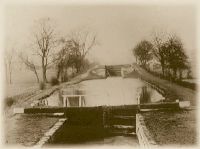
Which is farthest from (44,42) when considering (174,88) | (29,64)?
(174,88)

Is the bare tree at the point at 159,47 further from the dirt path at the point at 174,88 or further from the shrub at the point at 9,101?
the shrub at the point at 9,101

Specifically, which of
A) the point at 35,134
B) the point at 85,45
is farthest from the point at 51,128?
the point at 85,45

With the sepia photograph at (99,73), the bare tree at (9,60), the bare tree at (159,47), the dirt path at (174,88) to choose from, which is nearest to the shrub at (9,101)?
the sepia photograph at (99,73)

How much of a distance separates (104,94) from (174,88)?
377mm

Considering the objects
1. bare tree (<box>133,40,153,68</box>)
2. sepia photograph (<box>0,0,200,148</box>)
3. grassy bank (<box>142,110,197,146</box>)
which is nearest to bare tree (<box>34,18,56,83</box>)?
sepia photograph (<box>0,0,200,148</box>)

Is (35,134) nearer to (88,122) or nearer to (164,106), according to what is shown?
(88,122)

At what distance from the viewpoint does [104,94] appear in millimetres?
2869

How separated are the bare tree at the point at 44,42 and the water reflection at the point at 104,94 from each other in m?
0.17

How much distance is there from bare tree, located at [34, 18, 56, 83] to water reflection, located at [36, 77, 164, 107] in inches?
6.8

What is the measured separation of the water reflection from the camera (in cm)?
285

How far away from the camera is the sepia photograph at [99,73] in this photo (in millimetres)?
2801

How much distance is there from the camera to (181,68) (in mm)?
2848

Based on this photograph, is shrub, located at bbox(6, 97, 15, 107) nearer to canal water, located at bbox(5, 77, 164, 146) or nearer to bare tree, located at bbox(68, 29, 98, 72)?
canal water, located at bbox(5, 77, 164, 146)

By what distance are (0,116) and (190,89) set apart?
3.32 ft
